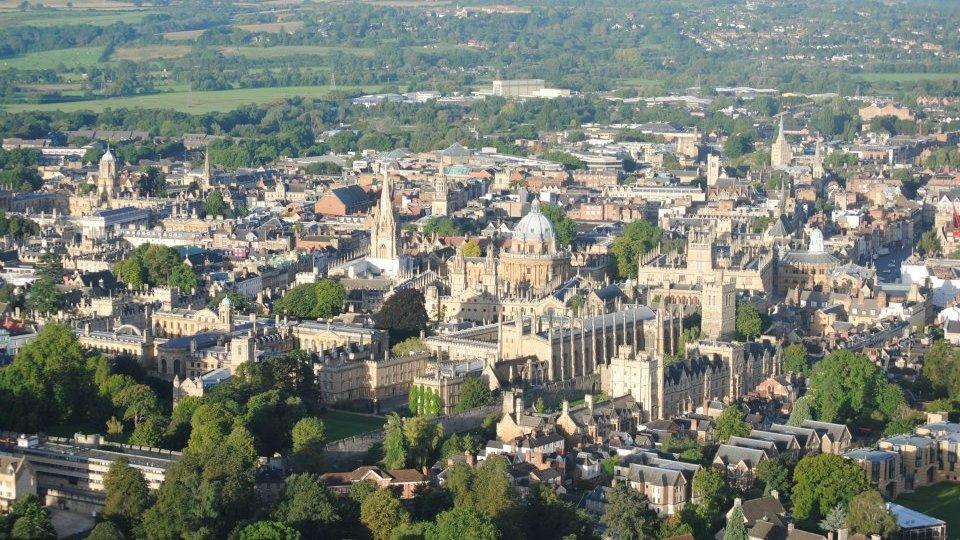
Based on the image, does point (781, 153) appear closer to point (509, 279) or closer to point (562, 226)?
point (562, 226)

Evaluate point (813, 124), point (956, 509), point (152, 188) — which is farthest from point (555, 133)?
point (956, 509)

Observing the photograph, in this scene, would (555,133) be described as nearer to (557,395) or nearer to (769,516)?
(557,395)

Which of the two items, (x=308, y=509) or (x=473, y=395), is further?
(x=473, y=395)

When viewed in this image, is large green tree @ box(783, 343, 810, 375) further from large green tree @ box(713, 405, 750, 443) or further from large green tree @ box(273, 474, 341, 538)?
large green tree @ box(273, 474, 341, 538)

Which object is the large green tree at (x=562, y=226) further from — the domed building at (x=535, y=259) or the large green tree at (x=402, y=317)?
the large green tree at (x=402, y=317)

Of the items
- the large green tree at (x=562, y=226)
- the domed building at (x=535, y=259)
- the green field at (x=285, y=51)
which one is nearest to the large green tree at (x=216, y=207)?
the large green tree at (x=562, y=226)

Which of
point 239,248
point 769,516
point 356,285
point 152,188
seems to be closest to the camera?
point 769,516

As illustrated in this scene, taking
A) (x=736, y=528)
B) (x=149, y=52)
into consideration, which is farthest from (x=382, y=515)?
(x=149, y=52)
